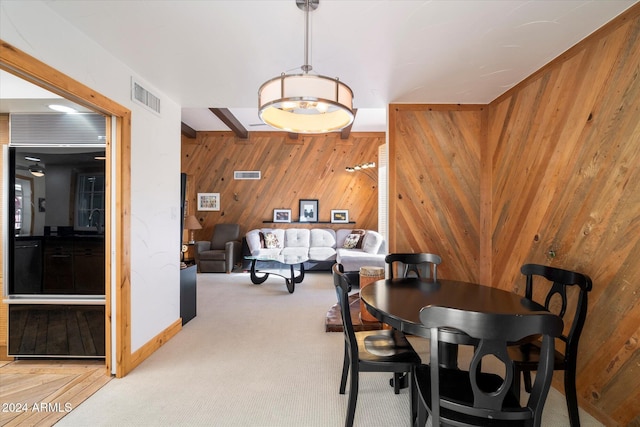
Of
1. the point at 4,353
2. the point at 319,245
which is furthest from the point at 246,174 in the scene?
the point at 4,353

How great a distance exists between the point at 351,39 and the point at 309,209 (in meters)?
5.21

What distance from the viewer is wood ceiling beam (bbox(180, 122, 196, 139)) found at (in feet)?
21.3

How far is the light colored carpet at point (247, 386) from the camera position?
6.21 ft

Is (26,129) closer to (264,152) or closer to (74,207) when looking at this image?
(74,207)

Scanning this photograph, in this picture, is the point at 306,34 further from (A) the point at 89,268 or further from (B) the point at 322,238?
(B) the point at 322,238

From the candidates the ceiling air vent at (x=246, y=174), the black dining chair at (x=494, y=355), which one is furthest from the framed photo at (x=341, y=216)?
the black dining chair at (x=494, y=355)

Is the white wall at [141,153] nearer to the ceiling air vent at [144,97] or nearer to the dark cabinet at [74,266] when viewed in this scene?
the ceiling air vent at [144,97]

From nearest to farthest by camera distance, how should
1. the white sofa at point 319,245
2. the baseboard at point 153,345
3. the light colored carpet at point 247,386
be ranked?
the light colored carpet at point 247,386
the baseboard at point 153,345
the white sofa at point 319,245

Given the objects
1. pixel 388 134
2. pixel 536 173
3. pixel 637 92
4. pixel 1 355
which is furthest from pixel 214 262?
pixel 637 92

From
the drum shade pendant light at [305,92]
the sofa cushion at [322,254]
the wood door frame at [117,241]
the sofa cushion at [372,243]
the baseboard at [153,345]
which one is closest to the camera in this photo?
the drum shade pendant light at [305,92]

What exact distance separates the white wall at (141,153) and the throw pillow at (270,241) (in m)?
3.18

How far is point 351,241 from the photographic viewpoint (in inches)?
254

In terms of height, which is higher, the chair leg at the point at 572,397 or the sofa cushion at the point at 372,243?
Answer: the sofa cushion at the point at 372,243

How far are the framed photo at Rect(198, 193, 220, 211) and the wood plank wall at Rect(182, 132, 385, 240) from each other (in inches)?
3.8
